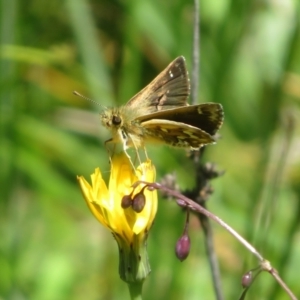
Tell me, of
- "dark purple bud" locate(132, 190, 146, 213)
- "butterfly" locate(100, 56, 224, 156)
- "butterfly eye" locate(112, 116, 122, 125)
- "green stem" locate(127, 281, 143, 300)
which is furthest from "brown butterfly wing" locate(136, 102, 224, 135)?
"green stem" locate(127, 281, 143, 300)

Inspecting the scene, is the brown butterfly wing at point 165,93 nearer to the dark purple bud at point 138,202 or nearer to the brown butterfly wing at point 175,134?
the brown butterfly wing at point 175,134

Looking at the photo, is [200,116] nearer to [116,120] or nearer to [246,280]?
[116,120]

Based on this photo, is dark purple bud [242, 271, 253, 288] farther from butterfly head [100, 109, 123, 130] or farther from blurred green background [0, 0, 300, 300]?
blurred green background [0, 0, 300, 300]

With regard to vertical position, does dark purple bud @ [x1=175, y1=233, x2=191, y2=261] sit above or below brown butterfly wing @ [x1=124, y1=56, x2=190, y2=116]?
below

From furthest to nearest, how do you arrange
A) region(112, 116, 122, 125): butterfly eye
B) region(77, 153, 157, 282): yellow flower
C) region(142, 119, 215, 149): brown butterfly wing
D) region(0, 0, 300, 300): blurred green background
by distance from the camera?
region(0, 0, 300, 300): blurred green background
region(112, 116, 122, 125): butterfly eye
region(142, 119, 215, 149): brown butterfly wing
region(77, 153, 157, 282): yellow flower

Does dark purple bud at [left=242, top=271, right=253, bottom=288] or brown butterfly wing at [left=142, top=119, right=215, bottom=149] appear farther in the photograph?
brown butterfly wing at [left=142, top=119, right=215, bottom=149]

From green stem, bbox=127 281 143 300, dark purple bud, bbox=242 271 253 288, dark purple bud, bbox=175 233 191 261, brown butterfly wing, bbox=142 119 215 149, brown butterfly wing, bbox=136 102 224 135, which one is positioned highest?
brown butterfly wing, bbox=136 102 224 135

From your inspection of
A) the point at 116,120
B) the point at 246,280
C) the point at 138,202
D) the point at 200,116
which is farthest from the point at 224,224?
the point at 116,120

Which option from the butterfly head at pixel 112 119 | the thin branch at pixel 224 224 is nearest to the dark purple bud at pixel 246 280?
the thin branch at pixel 224 224

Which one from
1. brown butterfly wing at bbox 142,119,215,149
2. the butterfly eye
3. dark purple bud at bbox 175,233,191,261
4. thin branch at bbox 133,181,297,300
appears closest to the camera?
thin branch at bbox 133,181,297,300
